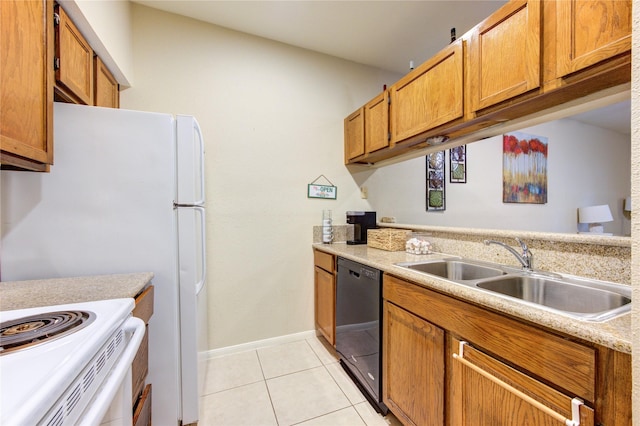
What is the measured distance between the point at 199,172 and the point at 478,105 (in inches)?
65.8

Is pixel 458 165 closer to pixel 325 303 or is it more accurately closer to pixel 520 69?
pixel 520 69

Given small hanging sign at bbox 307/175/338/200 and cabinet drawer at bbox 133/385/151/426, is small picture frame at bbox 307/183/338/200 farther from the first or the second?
cabinet drawer at bbox 133/385/151/426

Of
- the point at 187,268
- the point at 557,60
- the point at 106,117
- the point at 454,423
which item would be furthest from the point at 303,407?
the point at 557,60

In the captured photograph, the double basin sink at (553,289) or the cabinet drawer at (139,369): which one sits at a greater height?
the double basin sink at (553,289)

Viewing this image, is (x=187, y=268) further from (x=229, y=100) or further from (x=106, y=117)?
(x=229, y=100)

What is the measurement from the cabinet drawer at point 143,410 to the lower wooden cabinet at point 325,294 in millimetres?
1253

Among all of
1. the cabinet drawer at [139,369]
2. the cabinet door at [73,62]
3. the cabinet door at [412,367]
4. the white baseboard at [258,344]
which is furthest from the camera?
the white baseboard at [258,344]

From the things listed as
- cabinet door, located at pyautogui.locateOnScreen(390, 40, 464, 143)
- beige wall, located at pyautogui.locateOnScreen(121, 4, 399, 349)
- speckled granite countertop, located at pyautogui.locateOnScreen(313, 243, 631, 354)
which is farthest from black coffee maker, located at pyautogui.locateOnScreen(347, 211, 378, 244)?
speckled granite countertop, located at pyautogui.locateOnScreen(313, 243, 631, 354)

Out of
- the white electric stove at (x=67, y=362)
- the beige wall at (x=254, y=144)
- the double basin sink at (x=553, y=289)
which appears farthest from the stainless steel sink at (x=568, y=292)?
the beige wall at (x=254, y=144)

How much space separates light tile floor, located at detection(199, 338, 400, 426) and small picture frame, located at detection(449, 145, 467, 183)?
2.23 meters

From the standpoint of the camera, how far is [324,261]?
2.23m

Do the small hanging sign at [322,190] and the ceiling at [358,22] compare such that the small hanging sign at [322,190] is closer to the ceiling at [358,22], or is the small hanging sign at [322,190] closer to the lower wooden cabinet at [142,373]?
the ceiling at [358,22]

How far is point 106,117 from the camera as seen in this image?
1256 millimetres

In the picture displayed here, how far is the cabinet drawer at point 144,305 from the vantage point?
1040 millimetres
